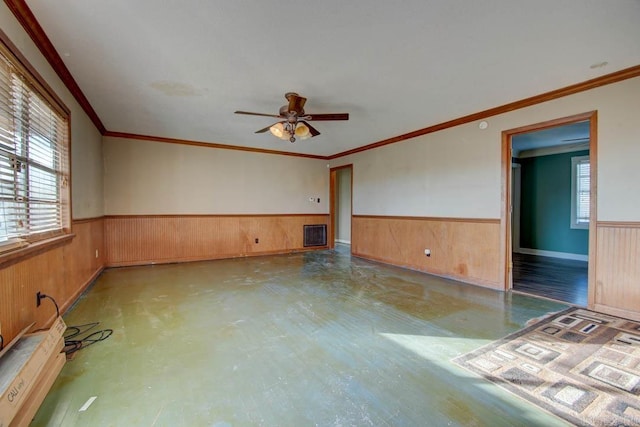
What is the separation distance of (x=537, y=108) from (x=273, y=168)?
5130 mm

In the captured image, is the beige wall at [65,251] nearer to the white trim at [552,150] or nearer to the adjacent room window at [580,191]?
the white trim at [552,150]

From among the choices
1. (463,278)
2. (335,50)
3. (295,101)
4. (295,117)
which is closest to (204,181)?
(295,117)

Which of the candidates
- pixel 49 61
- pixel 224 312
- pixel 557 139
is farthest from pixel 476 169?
pixel 49 61

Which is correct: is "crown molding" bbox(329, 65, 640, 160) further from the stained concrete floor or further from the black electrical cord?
the black electrical cord

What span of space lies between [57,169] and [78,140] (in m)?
0.88

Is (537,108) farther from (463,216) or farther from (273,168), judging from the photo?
(273,168)

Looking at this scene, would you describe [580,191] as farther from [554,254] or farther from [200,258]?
[200,258]

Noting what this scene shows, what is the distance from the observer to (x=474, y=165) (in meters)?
4.33

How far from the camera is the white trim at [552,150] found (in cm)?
587

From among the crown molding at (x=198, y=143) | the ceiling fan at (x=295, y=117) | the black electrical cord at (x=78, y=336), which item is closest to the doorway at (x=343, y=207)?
the crown molding at (x=198, y=143)

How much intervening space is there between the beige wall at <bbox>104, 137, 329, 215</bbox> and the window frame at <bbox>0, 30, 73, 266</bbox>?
2354 mm

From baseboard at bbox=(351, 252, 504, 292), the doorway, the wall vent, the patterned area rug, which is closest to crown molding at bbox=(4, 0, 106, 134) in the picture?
the patterned area rug

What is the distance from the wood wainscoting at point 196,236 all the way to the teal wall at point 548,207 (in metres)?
5.26

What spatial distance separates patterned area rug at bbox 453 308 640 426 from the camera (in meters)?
1.61
